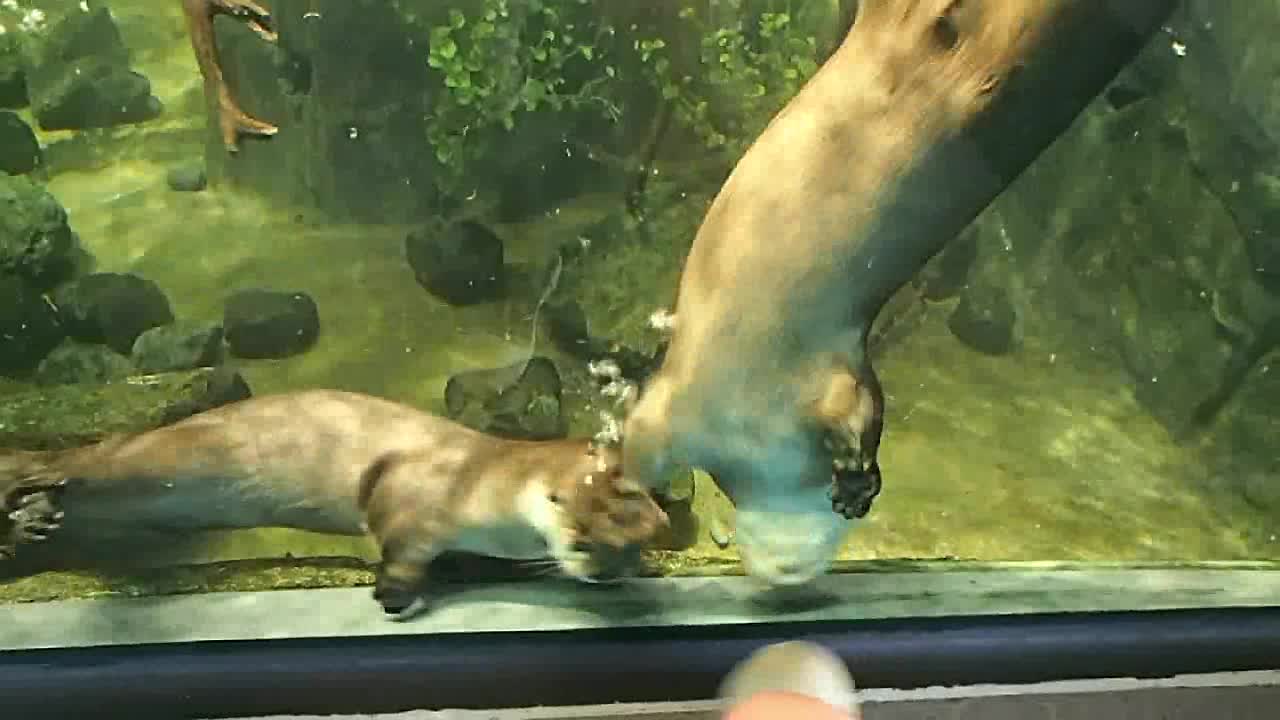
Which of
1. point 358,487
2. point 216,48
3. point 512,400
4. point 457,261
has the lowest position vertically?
point 358,487

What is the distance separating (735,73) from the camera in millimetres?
922

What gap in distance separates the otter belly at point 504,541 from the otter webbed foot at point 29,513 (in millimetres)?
331

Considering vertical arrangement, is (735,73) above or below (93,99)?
above

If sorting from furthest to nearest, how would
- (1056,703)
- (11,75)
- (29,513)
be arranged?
(1056,703) → (29,513) → (11,75)

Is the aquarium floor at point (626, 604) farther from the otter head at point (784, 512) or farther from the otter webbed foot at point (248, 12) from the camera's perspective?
the otter webbed foot at point (248, 12)

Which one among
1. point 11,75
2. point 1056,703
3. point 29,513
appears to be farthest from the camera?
point 1056,703

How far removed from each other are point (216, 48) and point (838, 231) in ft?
1.65

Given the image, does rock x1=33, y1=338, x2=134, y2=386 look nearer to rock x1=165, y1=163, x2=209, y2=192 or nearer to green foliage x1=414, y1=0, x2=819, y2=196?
rock x1=165, y1=163, x2=209, y2=192

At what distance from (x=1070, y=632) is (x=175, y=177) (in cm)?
90

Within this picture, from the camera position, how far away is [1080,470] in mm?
1057

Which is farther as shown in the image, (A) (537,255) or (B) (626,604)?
(B) (626,604)

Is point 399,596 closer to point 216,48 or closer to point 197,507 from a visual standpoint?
point 197,507

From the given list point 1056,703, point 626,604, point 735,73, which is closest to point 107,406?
point 626,604

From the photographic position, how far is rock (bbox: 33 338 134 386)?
926mm
